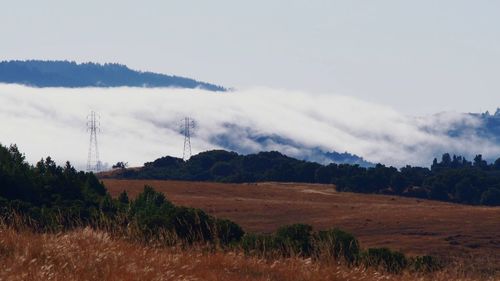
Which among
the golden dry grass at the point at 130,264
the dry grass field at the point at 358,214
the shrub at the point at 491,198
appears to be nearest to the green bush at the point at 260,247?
the golden dry grass at the point at 130,264

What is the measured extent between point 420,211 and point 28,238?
304 ft

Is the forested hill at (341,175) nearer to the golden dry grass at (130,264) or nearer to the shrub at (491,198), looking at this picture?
the shrub at (491,198)

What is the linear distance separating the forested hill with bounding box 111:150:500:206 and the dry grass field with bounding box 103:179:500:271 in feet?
24.9

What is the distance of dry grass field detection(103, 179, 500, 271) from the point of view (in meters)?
86.4

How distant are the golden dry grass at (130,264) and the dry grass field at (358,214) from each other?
188 ft

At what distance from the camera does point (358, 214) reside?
10444cm

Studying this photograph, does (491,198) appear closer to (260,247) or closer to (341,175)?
(341,175)

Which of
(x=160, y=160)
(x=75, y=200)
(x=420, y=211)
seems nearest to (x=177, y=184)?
(x=420, y=211)

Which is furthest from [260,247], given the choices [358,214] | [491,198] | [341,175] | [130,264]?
→ [341,175]

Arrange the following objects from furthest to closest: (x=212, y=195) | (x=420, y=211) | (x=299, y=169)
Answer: (x=299, y=169), (x=212, y=195), (x=420, y=211)

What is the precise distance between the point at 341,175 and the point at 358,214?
45691 mm

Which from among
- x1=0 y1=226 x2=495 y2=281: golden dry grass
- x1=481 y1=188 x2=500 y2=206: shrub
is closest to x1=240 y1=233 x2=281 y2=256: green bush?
x1=0 y1=226 x2=495 y2=281: golden dry grass

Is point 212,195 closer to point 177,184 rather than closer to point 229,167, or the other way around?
point 177,184

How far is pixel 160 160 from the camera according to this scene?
18238 centimetres
